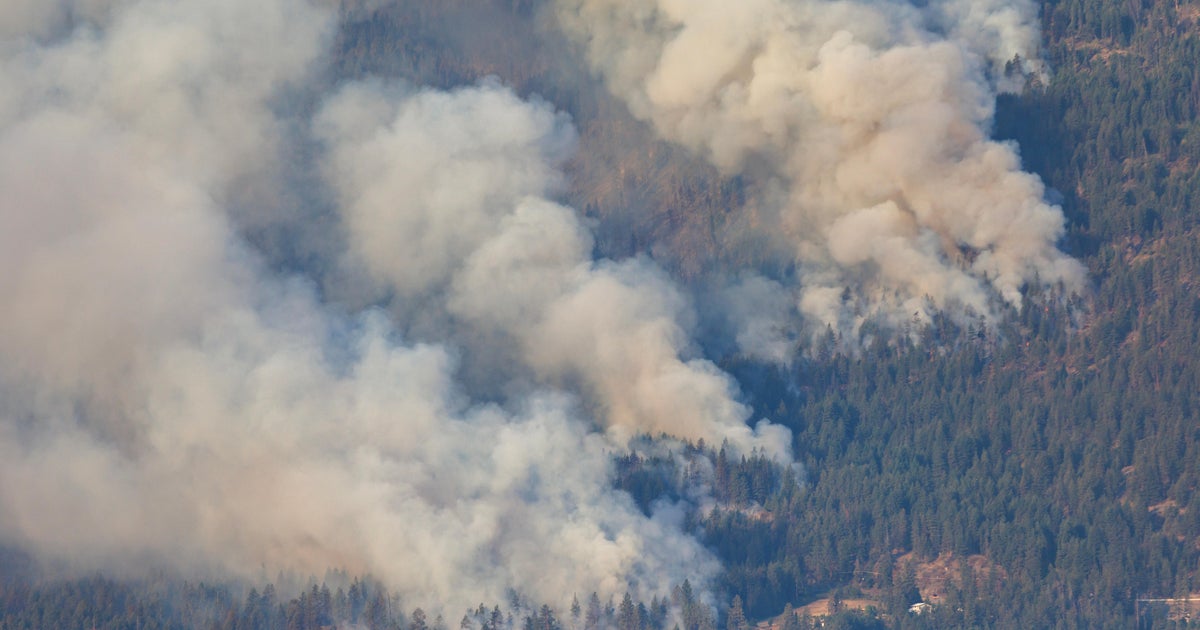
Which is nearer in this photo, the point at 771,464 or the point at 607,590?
the point at 607,590

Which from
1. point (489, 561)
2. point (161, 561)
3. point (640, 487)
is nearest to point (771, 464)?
point (640, 487)

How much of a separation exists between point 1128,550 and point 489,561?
36227 millimetres

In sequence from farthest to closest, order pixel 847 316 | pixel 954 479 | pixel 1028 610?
Result: pixel 847 316
pixel 954 479
pixel 1028 610

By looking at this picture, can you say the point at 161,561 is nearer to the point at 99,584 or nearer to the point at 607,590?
the point at 99,584

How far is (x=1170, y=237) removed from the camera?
629ft

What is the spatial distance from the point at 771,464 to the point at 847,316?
44.9 feet

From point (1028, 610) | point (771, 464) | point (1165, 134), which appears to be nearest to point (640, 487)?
point (771, 464)

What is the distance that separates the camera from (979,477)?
186 m

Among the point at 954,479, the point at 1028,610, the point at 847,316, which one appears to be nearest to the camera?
the point at 1028,610

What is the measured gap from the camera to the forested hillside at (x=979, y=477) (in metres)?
177

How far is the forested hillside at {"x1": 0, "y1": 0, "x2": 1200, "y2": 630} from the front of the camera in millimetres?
176625

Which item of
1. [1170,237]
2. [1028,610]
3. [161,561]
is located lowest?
[1028,610]

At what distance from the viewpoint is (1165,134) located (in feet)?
645

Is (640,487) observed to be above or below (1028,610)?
above
